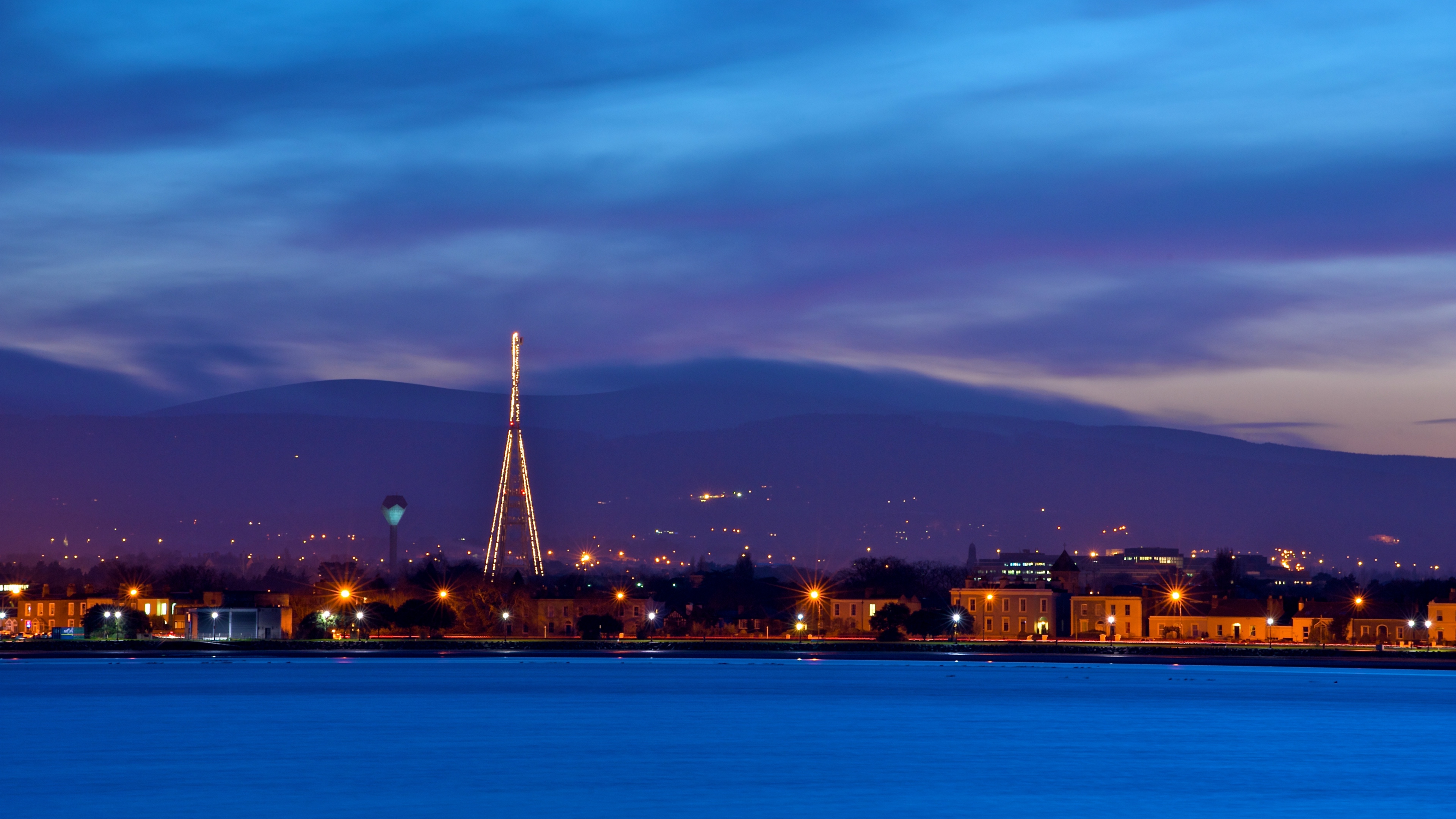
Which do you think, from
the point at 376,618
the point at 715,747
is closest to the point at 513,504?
the point at 376,618

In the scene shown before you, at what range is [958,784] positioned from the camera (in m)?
45.3

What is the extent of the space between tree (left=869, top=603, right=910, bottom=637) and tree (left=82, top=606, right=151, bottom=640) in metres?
57.3

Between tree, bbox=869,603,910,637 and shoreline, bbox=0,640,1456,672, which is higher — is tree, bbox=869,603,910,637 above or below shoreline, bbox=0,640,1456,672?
above

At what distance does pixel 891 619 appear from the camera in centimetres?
14325

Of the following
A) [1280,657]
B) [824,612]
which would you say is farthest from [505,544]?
[1280,657]

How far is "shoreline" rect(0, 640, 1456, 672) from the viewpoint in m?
122

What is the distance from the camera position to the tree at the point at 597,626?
147000 millimetres

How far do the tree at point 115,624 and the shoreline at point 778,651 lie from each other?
8667 millimetres

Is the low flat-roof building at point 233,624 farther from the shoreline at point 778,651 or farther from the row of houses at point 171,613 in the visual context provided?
the shoreline at point 778,651

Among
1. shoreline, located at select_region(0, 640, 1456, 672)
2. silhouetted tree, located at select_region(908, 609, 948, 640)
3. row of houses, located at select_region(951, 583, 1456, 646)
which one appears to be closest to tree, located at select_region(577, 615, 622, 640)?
shoreline, located at select_region(0, 640, 1456, 672)

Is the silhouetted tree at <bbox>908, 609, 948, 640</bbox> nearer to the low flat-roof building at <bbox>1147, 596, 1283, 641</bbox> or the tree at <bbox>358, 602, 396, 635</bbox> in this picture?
the low flat-roof building at <bbox>1147, 596, 1283, 641</bbox>

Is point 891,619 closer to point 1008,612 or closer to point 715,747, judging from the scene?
point 1008,612

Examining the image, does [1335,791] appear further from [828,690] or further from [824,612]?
[824,612]

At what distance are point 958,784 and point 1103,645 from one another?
86.8 metres
